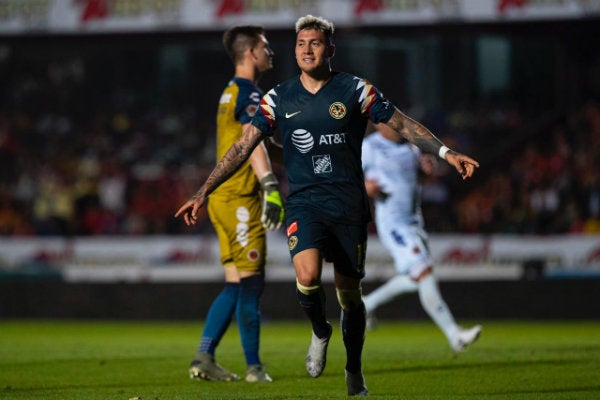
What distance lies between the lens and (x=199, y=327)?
57.3 feet

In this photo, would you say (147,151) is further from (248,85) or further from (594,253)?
(248,85)

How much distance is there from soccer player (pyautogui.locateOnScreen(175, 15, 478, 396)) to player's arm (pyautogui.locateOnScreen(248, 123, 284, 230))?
41cm

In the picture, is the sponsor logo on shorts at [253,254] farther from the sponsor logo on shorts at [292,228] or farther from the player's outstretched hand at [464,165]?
the player's outstretched hand at [464,165]

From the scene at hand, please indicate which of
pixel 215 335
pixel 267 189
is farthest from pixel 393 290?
pixel 267 189

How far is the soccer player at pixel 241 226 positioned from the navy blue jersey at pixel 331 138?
1.20 metres

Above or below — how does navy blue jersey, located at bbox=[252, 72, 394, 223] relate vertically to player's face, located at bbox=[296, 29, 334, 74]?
below

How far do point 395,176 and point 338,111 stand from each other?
17.6ft

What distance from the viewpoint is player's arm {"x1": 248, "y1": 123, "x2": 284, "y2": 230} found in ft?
26.4

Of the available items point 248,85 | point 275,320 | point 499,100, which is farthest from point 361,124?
point 499,100

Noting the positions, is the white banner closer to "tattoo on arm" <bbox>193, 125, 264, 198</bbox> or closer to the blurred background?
the blurred background

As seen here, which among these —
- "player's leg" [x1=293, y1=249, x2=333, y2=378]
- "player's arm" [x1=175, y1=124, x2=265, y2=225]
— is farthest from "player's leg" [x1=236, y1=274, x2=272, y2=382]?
"player's arm" [x1=175, y1=124, x2=265, y2=225]

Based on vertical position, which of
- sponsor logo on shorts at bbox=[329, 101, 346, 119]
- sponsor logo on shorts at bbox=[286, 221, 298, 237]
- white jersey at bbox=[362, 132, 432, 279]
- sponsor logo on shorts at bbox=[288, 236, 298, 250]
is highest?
sponsor logo on shorts at bbox=[329, 101, 346, 119]

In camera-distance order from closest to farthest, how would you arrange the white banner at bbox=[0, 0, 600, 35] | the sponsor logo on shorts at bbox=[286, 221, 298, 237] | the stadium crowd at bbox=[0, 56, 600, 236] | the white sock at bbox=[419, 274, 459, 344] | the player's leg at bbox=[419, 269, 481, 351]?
1. the sponsor logo on shorts at bbox=[286, 221, 298, 237]
2. the player's leg at bbox=[419, 269, 481, 351]
3. the white sock at bbox=[419, 274, 459, 344]
4. the white banner at bbox=[0, 0, 600, 35]
5. the stadium crowd at bbox=[0, 56, 600, 236]

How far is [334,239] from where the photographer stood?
740 cm
